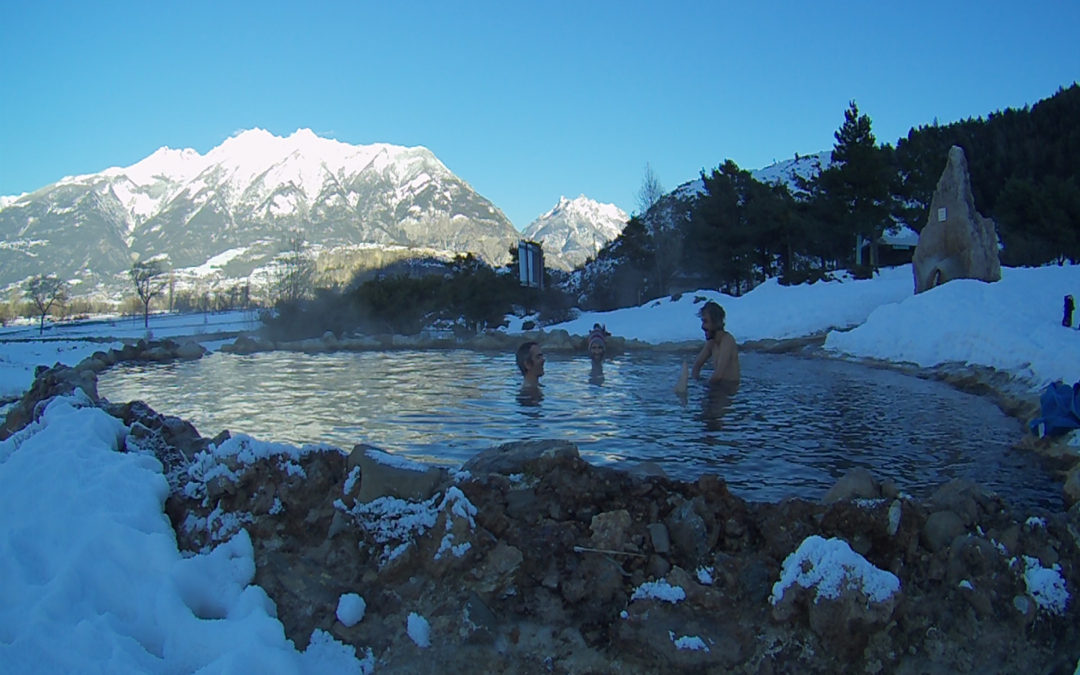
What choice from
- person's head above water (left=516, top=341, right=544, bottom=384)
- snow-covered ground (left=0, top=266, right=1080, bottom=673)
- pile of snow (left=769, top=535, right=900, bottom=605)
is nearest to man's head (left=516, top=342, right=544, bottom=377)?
person's head above water (left=516, top=341, right=544, bottom=384)

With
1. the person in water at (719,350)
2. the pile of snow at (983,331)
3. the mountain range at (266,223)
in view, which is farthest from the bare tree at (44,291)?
the mountain range at (266,223)

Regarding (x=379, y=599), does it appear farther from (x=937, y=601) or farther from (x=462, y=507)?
(x=937, y=601)

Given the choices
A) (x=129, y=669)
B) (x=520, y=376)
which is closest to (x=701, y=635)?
(x=129, y=669)

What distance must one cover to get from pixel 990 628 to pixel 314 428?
4.34m

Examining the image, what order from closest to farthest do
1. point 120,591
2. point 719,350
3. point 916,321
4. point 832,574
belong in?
point 832,574 → point 120,591 → point 719,350 → point 916,321

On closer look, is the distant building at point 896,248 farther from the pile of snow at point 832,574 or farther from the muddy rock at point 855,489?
the pile of snow at point 832,574

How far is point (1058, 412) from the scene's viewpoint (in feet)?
13.0

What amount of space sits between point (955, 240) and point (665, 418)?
476 inches

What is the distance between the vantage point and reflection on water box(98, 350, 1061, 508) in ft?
12.3

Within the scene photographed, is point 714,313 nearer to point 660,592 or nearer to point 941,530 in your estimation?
point 941,530

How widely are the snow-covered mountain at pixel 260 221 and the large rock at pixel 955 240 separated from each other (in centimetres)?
12696

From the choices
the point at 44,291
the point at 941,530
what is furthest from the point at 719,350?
the point at 44,291

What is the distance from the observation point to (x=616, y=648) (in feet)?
6.31

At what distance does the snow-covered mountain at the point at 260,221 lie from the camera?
15138 centimetres
